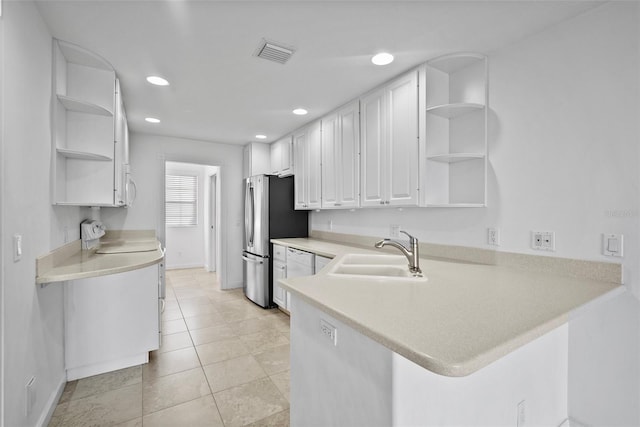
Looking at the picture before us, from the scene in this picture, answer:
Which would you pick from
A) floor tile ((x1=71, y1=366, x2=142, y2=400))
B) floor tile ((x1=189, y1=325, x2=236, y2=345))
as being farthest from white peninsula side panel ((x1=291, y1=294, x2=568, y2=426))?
floor tile ((x1=189, y1=325, x2=236, y2=345))

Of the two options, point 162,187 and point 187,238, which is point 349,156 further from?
point 187,238

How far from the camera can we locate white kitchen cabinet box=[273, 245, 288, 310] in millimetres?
3666

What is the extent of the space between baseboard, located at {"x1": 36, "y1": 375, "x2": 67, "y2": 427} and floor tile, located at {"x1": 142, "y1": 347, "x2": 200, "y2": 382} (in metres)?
0.49

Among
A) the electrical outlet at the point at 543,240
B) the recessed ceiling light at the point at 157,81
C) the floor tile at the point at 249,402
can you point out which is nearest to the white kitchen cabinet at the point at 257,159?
the recessed ceiling light at the point at 157,81

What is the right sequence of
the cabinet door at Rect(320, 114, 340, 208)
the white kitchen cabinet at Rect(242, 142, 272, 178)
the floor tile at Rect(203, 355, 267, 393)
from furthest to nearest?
the white kitchen cabinet at Rect(242, 142, 272, 178)
the cabinet door at Rect(320, 114, 340, 208)
the floor tile at Rect(203, 355, 267, 393)

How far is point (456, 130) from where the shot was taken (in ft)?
7.82

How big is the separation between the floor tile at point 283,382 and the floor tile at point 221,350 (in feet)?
1.64

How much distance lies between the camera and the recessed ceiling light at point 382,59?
2.17m

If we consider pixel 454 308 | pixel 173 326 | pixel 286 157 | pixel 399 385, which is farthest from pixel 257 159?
pixel 399 385

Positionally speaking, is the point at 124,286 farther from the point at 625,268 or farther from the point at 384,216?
the point at 625,268

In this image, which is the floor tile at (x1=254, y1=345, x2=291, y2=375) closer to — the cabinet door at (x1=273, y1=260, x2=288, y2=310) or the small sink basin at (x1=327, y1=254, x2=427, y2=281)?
the cabinet door at (x1=273, y1=260, x2=288, y2=310)

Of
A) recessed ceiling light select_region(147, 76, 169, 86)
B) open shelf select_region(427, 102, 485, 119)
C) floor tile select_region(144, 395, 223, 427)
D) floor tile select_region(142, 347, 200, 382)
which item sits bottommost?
floor tile select_region(144, 395, 223, 427)

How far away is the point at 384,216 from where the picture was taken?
314 cm

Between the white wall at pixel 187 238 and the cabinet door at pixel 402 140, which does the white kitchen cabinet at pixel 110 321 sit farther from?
the white wall at pixel 187 238
